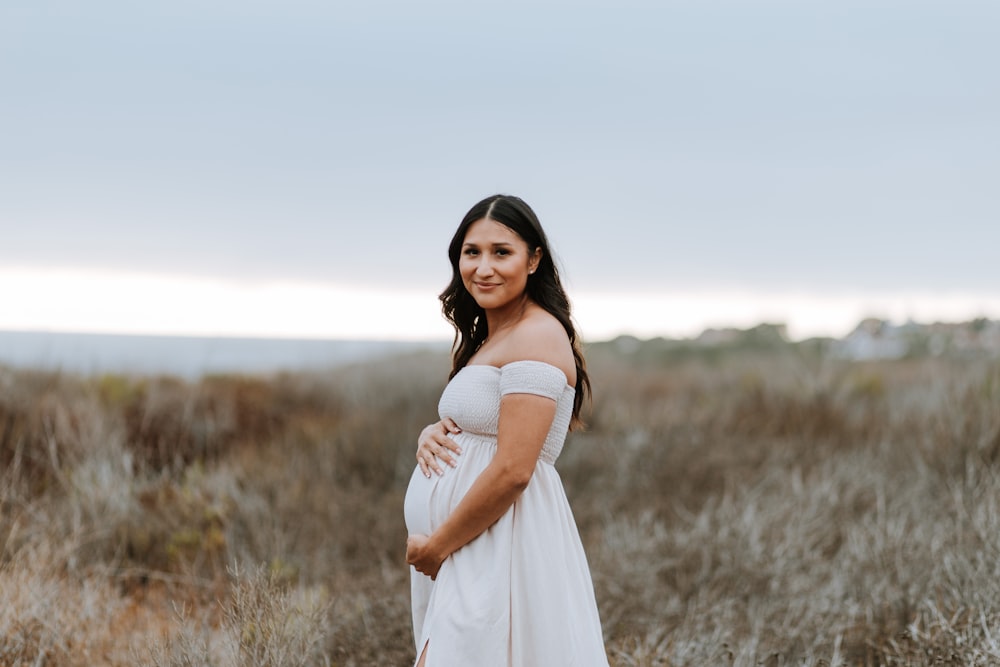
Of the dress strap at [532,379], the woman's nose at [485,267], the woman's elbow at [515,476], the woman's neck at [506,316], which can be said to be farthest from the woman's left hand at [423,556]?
the woman's nose at [485,267]

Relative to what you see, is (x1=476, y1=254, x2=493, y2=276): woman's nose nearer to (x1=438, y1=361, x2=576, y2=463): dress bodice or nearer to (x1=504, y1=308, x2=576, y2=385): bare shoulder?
(x1=504, y1=308, x2=576, y2=385): bare shoulder

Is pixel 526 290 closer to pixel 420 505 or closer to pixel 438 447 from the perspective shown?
pixel 438 447

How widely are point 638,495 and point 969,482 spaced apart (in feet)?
8.53

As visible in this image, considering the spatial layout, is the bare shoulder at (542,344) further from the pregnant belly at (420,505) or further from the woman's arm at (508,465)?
the pregnant belly at (420,505)

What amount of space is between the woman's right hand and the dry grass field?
1066 millimetres

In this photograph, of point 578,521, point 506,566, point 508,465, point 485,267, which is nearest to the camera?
point 508,465

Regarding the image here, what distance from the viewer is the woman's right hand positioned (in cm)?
293

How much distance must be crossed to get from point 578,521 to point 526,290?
4916mm

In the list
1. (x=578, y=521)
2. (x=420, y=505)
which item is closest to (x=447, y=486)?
(x=420, y=505)

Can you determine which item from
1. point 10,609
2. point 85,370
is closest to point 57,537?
point 10,609

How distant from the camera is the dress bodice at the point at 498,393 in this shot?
2.70m

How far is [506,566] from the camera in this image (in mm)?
2787

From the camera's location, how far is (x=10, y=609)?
420 centimetres

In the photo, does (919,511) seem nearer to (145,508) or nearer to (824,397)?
(824,397)
